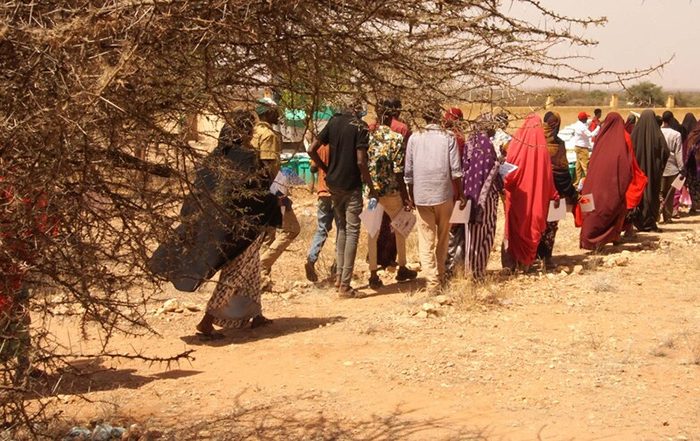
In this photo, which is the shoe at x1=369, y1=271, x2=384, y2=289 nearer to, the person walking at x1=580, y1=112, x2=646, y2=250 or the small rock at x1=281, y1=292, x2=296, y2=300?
the small rock at x1=281, y1=292, x2=296, y2=300

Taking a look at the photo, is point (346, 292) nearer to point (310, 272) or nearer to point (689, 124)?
point (310, 272)

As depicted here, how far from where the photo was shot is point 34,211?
11.8ft

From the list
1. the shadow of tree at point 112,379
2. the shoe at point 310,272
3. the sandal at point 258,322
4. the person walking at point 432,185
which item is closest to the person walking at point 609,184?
the person walking at point 432,185

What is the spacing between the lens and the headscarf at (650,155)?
14.2 m

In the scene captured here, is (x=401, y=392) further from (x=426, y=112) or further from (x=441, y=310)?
(x=426, y=112)

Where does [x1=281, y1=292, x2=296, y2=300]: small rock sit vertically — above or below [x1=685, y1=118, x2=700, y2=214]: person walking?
below

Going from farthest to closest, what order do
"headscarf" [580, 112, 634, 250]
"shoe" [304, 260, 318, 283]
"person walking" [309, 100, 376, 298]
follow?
1. "headscarf" [580, 112, 634, 250]
2. "shoe" [304, 260, 318, 283]
3. "person walking" [309, 100, 376, 298]

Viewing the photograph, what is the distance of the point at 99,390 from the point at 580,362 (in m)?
3.27

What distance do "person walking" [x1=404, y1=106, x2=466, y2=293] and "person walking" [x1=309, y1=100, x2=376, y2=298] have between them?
0.43m

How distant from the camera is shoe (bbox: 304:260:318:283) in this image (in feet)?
33.3

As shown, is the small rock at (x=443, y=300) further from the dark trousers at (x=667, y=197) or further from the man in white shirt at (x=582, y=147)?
the man in white shirt at (x=582, y=147)

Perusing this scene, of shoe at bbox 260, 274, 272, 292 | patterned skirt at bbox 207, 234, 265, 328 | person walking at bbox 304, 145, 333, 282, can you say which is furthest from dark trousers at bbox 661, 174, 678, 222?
patterned skirt at bbox 207, 234, 265, 328

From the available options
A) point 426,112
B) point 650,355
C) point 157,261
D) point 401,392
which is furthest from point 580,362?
point 426,112

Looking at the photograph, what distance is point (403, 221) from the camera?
9.77 m
